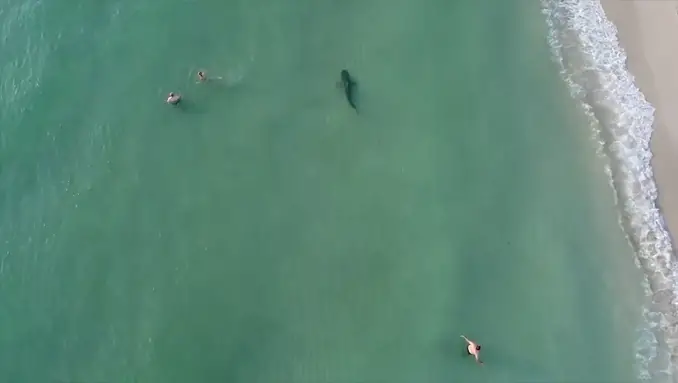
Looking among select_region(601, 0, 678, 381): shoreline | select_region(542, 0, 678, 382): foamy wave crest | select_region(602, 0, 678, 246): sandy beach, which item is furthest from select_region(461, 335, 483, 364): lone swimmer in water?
select_region(602, 0, 678, 246): sandy beach

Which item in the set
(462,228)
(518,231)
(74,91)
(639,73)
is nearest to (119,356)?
(74,91)

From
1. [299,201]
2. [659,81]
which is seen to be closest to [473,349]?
[299,201]

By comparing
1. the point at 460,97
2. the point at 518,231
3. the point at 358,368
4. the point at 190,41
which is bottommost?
the point at 358,368

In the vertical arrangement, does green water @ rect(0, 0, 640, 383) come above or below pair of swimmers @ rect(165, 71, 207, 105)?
below

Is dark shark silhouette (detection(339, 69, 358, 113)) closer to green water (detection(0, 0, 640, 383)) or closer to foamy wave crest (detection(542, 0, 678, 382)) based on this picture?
green water (detection(0, 0, 640, 383))

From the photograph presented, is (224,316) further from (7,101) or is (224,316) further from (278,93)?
(7,101)

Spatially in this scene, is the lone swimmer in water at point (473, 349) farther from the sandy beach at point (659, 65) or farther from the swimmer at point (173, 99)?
the swimmer at point (173, 99)

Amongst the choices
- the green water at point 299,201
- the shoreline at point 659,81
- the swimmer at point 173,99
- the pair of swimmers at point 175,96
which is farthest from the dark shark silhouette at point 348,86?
the shoreline at point 659,81
